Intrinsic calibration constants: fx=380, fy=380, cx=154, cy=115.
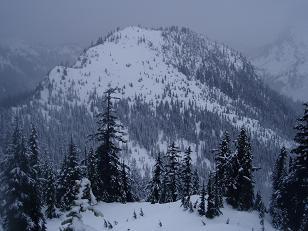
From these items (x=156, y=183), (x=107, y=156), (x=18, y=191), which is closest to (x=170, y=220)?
(x=18, y=191)

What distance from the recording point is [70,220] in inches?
351

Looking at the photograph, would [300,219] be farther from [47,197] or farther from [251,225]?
[47,197]

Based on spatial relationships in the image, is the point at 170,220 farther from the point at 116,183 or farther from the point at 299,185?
the point at 116,183

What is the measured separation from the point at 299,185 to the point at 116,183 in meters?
19.6

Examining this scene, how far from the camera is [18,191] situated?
23.3 meters

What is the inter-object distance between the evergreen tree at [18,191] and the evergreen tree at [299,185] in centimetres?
1709

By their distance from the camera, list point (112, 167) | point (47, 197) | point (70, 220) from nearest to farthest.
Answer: point (70, 220) < point (112, 167) < point (47, 197)

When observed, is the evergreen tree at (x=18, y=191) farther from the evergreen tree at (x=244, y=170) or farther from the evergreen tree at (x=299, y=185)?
the evergreen tree at (x=244, y=170)

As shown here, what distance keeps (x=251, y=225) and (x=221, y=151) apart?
18.2m

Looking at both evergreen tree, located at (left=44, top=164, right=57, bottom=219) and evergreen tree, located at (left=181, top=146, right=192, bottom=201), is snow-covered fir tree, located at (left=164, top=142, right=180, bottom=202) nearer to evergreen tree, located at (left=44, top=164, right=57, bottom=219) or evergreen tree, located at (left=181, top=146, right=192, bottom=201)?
evergreen tree, located at (left=181, top=146, right=192, bottom=201)

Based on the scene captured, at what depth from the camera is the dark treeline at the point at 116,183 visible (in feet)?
76.9

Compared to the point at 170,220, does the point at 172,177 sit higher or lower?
higher

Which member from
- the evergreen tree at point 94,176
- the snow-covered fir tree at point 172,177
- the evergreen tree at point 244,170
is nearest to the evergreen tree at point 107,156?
the evergreen tree at point 94,176

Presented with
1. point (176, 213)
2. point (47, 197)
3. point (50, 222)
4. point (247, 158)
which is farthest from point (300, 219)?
point (47, 197)
